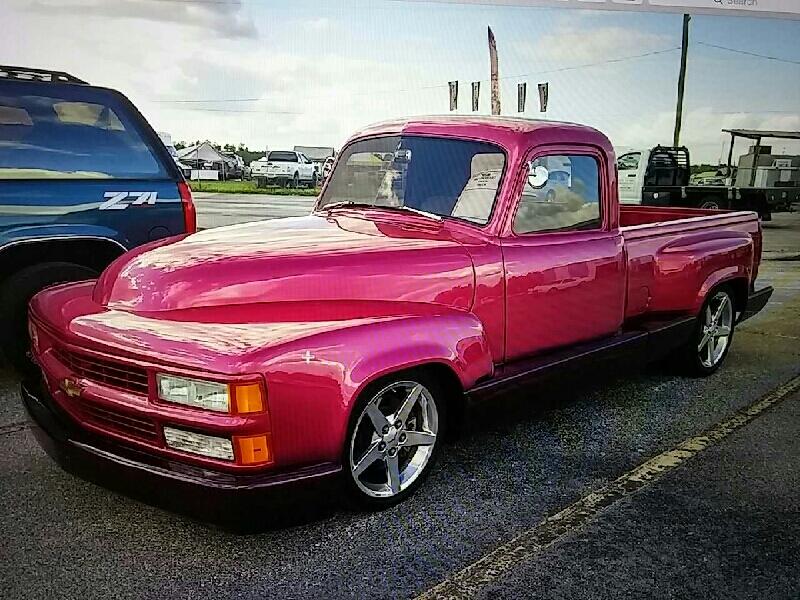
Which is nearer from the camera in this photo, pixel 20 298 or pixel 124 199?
pixel 20 298

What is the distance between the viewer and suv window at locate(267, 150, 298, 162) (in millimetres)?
7574

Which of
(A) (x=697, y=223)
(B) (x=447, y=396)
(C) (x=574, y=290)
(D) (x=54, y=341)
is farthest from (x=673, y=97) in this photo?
(D) (x=54, y=341)

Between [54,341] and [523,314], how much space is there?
2021 mm

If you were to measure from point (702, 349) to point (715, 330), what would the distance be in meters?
0.19

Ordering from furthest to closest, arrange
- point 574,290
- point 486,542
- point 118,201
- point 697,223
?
1. point 697,223
2. point 118,201
3. point 574,290
4. point 486,542

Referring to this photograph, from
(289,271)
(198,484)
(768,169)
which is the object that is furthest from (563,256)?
(768,169)

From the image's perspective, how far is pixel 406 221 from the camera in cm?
365

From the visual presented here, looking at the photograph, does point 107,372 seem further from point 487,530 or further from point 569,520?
point 569,520

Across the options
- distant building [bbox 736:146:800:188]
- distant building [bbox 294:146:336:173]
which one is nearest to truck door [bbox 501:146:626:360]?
Answer: distant building [bbox 294:146:336:173]

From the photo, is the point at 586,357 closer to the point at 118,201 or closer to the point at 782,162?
the point at 118,201

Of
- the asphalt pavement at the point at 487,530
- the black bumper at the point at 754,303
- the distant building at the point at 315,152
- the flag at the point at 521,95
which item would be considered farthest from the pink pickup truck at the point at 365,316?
the flag at the point at 521,95

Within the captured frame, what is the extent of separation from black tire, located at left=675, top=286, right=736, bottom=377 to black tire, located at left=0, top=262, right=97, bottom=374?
3.93 meters

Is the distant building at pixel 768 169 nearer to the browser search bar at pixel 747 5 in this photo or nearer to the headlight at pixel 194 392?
the browser search bar at pixel 747 5

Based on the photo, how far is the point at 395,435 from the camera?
2994 mm
